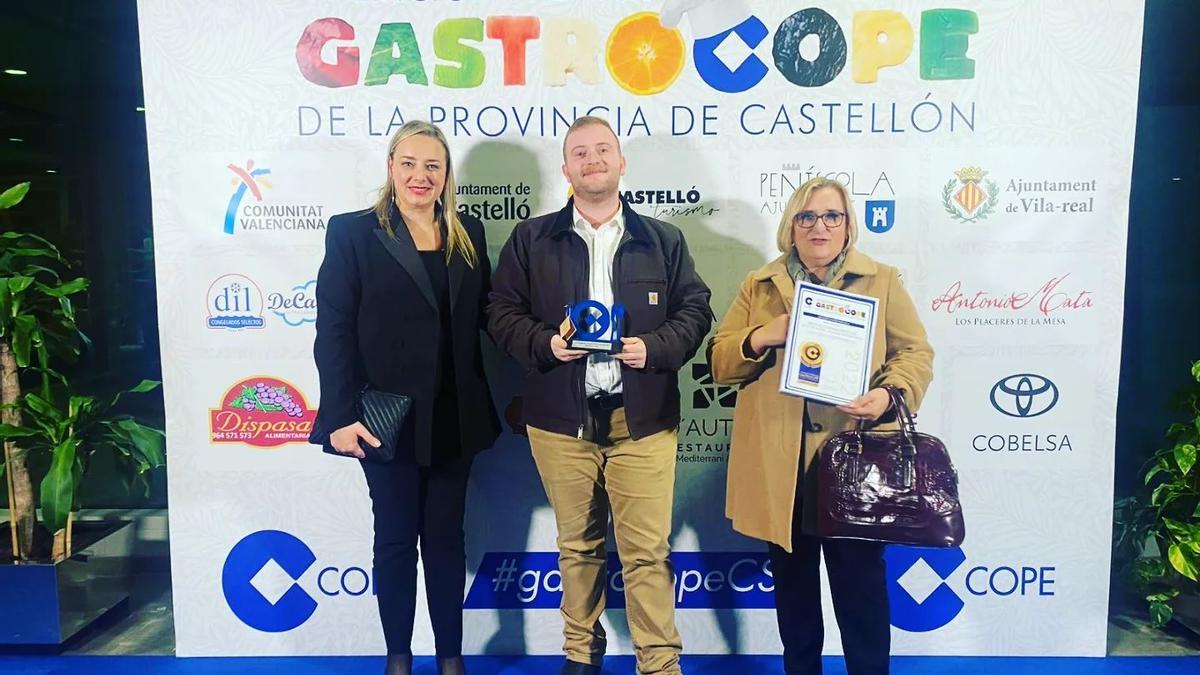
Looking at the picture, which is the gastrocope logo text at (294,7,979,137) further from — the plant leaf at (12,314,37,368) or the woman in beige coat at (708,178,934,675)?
the plant leaf at (12,314,37,368)

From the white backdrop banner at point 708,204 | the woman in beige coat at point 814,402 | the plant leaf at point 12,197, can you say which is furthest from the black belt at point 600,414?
the plant leaf at point 12,197

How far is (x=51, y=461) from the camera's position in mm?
2793

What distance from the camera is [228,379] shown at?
107 inches

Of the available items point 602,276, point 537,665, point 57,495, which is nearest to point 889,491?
point 602,276

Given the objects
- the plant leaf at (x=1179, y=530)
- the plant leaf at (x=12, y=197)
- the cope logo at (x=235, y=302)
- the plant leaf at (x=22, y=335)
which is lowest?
the plant leaf at (x=1179, y=530)

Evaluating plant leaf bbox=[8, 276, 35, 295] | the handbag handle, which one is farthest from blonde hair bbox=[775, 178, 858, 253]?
plant leaf bbox=[8, 276, 35, 295]

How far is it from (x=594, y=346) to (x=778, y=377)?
1.67 ft

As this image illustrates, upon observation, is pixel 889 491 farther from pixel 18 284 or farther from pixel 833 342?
pixel 18 284

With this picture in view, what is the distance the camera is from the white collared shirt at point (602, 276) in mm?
2260

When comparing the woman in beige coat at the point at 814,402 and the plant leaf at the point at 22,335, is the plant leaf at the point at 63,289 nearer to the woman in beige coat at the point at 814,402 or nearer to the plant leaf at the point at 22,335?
the plant leaf at the point at 22,335

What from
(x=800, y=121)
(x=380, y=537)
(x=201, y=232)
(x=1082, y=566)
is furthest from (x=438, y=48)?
(x=1082, y=566)

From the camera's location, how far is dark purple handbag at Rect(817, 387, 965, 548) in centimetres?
205

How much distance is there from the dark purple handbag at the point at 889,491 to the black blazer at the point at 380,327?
1022 mm

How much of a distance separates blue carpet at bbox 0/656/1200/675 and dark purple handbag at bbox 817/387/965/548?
89 cm
